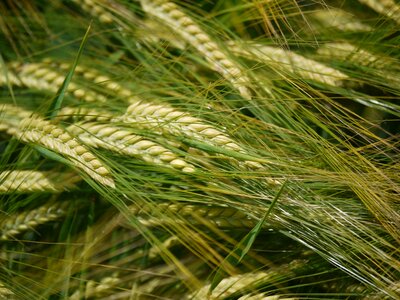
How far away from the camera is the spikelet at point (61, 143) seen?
0.69 metres

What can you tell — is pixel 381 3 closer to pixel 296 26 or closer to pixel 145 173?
pixel 296 26

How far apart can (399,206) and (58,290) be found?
1.37 feet

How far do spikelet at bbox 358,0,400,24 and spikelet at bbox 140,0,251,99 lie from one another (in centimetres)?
22

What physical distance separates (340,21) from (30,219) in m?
0.54

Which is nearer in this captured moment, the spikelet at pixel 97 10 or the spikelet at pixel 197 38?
the spikelet at pixel 197 38

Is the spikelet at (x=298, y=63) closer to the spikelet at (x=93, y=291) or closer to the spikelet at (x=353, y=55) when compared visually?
the spikelet at (x=353, y=55)

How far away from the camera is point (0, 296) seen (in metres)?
0.71

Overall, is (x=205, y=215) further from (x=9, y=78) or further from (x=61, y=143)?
(x=9, y=78)

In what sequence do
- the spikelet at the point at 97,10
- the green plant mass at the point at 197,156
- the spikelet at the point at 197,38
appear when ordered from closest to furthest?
the green plant mass at the point at 197,156
the spikelet at the point at 197,38
the spikelet at the point at 97,10

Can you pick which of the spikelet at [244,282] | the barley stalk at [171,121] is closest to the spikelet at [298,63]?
the barley stalk at [171,121]

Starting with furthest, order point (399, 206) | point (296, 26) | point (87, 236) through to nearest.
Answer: point (296, 26), point (87, 236), point (399, 206)

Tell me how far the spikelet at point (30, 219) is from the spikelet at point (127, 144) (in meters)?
0.13

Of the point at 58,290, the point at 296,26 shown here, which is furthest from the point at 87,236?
the point at 296,26

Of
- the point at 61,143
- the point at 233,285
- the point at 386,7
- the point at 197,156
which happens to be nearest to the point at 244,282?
the point at 233,285
